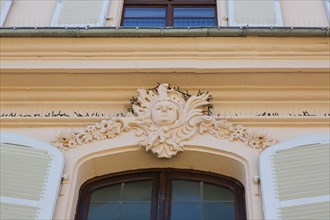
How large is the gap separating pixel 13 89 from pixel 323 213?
11.5ft

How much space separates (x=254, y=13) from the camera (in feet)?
25.3

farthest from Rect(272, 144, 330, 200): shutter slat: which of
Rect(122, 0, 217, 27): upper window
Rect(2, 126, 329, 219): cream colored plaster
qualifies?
Rect(122, 0, 217, 27): upper window

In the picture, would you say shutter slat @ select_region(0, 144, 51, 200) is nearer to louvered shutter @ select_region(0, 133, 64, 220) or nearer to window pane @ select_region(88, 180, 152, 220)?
louvered shutter @ select_region(0, 133, 64, 220)

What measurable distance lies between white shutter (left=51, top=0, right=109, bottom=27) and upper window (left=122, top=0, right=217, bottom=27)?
408 millimetres

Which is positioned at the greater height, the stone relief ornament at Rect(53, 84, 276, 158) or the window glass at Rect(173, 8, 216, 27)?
the window glass at Rect(173, 8, 216, 27)

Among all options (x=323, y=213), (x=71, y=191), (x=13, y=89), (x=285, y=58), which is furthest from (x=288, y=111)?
(x=13, y=89)

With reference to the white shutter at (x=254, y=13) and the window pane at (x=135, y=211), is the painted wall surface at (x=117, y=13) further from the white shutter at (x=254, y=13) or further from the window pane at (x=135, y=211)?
the window pane at (x=135, y=211)

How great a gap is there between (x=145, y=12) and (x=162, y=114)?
2.37m

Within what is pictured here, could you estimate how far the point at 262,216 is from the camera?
5.56m

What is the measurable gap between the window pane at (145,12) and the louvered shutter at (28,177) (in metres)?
2.74

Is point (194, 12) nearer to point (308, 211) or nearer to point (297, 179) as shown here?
point (297, 179)

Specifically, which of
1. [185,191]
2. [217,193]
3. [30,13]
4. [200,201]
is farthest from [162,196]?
[30,13]

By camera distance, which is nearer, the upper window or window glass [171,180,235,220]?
window glass [171,180,235,220]

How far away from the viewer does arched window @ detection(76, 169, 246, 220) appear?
19.5ft
